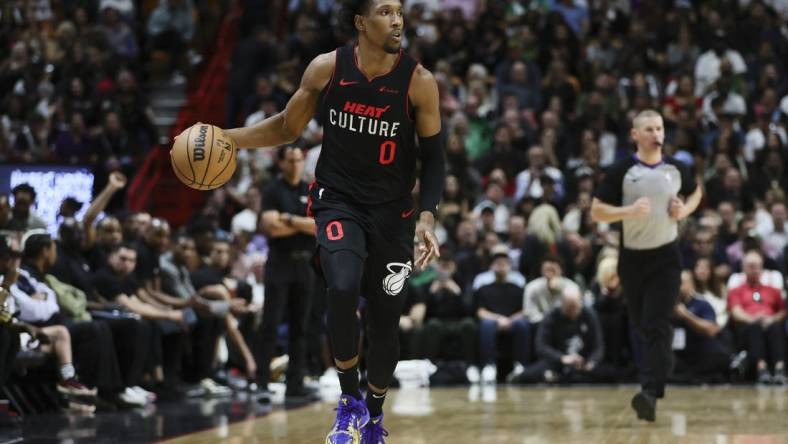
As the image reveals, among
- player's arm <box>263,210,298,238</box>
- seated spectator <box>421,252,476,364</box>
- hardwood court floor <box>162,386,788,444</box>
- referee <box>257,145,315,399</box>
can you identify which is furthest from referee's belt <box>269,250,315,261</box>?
seated spectator <box>421,252,476,364</box>

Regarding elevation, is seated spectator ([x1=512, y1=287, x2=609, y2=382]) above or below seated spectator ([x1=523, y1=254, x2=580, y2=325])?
below

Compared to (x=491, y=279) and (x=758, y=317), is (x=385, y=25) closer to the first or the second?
(x=491, y=279)

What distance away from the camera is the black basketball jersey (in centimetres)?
613

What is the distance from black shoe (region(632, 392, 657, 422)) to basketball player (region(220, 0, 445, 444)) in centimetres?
275

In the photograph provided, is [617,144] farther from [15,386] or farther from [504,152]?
[15,386]

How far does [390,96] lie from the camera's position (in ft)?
20.1

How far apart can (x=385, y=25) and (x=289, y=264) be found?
A: 188 inches

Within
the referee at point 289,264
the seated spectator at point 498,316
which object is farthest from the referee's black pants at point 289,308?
the seated spectator at point 498,316

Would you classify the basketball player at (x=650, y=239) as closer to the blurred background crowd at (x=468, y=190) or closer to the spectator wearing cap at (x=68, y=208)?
the blurred background crowd at (x=468, y=190)

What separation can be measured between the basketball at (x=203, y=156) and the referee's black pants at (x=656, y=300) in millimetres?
3438

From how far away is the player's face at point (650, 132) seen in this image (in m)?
8.63

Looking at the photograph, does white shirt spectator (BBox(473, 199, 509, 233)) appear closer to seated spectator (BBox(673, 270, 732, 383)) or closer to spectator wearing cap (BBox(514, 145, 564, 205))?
spectator wearing cap (BBox(514, 145, 564, 205))

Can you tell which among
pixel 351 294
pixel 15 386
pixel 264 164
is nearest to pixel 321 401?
pixel 15 386

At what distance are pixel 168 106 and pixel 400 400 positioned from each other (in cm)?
1020
